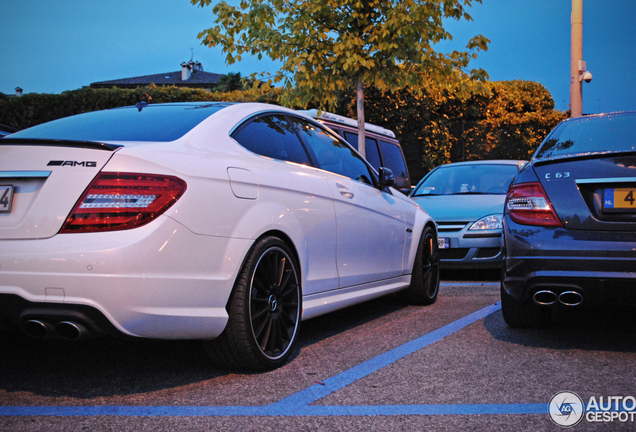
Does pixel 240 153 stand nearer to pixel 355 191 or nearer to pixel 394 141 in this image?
pixel 355 191

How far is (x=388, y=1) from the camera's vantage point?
11.8 metres

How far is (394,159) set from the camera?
46.7 ft

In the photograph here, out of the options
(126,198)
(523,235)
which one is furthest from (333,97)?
(126,198)

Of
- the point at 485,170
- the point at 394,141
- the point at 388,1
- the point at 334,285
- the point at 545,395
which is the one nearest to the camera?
the point at 545,395

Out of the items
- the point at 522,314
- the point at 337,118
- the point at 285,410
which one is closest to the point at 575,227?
the point at 522,314

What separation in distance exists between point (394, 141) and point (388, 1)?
148 inches

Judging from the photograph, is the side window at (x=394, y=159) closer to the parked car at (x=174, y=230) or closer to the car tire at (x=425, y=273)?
the car tire at (x=425, y=273)

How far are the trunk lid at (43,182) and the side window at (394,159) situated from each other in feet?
35.6

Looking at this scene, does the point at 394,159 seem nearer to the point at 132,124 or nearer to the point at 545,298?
the point at 545,298

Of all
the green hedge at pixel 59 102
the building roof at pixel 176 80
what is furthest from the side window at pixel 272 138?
the building roof at pixel 176 80

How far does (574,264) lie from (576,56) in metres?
8.56

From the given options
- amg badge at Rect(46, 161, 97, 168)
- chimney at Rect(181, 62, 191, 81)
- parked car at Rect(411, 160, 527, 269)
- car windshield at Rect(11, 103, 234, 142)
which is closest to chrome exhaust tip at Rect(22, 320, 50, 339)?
amg badge at Rect(46, 161, 97, 168)

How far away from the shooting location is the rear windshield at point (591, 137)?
3959 millimetres

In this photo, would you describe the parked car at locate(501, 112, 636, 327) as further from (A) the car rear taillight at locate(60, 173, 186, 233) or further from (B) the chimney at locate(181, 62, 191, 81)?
(B) the chimney at locate(181, 62, 191, 81)
